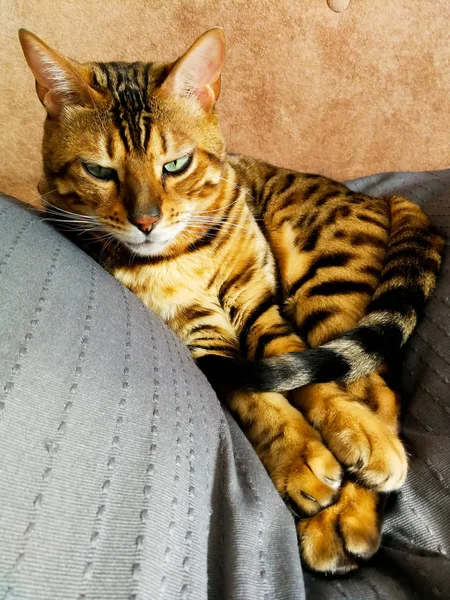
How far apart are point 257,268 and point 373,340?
13.1 inches

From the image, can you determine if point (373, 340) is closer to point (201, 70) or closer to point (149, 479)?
point (149, 479)

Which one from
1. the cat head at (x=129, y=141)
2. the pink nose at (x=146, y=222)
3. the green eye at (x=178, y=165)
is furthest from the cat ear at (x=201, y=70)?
the pink nose at (x=146, y=222)

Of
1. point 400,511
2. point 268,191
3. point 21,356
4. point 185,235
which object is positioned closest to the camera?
point 21,356

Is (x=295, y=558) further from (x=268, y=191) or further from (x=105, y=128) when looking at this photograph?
(x=268, y=191)

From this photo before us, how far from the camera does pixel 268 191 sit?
1.21m

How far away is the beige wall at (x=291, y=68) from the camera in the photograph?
1.26 metres

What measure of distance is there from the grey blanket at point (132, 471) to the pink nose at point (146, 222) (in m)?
0.12

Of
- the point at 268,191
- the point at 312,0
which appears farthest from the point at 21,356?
the point at 312,0

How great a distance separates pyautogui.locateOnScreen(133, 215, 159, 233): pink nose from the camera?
814 millimetres

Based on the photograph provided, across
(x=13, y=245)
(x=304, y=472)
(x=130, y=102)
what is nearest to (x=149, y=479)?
(x=304, y=472)

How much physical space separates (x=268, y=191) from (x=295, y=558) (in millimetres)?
907

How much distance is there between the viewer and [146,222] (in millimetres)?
820

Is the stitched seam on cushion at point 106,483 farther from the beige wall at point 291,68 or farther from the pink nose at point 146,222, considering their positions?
the beige wall at point 291,68

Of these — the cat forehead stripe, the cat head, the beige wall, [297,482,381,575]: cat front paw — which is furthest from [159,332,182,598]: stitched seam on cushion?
the beige wall
